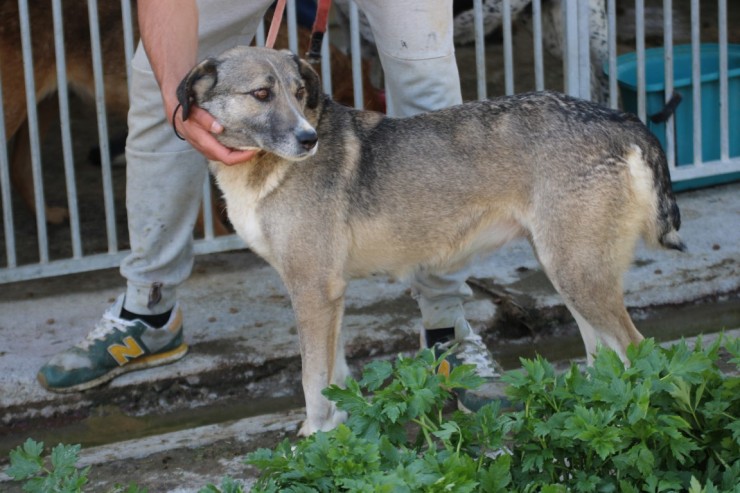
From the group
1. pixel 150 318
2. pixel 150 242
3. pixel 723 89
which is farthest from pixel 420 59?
pixel 723 89

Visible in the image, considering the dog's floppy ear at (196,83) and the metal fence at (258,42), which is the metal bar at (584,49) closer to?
the metal fence at (258,42)

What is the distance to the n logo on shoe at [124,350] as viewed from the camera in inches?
167

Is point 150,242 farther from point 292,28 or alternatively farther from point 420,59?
point 292,28

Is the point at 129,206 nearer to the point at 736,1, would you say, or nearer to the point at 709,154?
the point at 709,154

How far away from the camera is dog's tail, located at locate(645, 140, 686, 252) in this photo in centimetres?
360

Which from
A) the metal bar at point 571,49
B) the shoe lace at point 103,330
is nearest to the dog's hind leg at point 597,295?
the shoe lace at point 103,330

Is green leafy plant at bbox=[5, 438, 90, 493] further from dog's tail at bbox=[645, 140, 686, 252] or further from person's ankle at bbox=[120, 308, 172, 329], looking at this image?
dog's tail at bbox=[645, 140, 686, 252]

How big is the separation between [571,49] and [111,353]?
255 cm

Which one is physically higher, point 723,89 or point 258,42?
point 258,42

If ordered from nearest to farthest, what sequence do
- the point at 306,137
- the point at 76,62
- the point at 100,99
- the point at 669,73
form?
the point at 306,137, the point at 100,99, the point at 76,62, the point at 669,73

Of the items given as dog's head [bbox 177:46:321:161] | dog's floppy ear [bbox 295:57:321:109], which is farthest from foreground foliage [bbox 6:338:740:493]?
dog's floppy ear [bbox 295:57:321:109]

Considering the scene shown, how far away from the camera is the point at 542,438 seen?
2.62 m

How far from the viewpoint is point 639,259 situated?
17.0ft

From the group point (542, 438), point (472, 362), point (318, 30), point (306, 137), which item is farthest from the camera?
point (472, 362)
